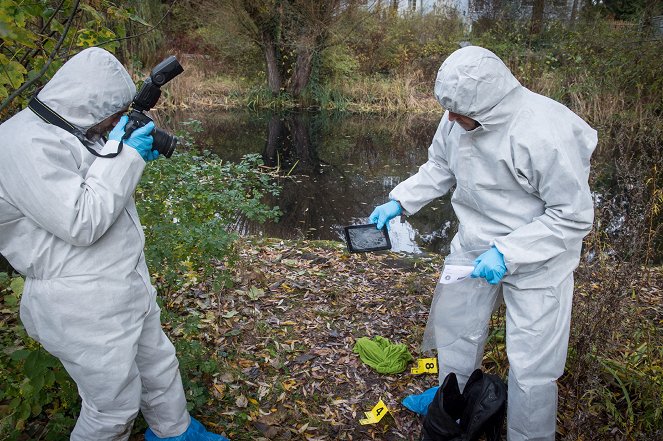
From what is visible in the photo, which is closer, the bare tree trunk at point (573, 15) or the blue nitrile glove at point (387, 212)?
the blue nitrile glove at point (387, 212)

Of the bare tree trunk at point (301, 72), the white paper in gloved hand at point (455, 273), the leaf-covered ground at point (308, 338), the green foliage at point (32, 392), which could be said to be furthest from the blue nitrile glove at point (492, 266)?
the bare tree trunk at point (301, 72)

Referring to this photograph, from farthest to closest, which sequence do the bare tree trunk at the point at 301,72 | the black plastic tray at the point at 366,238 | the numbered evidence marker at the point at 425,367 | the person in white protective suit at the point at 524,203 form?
the bare tree trunk at the point at 301,72 → the numbered evidence marker at the point at 425,367 → the black plastic tray at the point at 366,238 → the person in white protective suit at the point at 524,203

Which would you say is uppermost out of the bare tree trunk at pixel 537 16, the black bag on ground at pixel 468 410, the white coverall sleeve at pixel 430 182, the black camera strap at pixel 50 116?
the bare tree trunk at pixel 537 16

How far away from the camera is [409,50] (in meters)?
16.8

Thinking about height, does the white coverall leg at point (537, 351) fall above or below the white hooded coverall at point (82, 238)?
below

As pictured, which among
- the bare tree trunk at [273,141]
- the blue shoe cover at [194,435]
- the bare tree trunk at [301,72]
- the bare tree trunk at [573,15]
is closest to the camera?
the blue shoe cover at [194,435]

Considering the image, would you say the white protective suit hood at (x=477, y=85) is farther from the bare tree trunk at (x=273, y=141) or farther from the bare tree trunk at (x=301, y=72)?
Answer: the bare tree trunk at (x=301, y=72)

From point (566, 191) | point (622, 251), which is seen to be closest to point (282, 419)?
point (566, 191)

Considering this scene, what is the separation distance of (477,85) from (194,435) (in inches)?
75.3

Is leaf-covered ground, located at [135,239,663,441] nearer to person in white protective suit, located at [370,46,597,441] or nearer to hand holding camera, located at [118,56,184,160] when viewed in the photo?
person in white protective suit, located at [370,46,597,441]

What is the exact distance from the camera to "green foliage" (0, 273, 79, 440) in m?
2.02

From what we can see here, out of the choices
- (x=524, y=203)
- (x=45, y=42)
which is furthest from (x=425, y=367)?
(x=45, y=42)

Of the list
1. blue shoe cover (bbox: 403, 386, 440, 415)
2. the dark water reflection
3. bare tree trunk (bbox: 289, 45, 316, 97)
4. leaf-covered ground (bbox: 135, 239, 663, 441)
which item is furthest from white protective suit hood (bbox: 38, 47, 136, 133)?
bare tree trunk (bbox: 289, 45, 316, 97)

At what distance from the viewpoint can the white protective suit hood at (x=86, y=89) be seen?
1694mm
